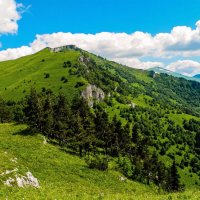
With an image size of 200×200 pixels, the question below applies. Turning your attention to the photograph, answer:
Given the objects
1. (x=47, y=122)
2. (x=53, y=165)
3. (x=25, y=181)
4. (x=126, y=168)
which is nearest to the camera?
(x=25, y=181)

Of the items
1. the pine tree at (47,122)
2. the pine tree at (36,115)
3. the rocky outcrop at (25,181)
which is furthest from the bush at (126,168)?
the rocky outcrop at (25,181)

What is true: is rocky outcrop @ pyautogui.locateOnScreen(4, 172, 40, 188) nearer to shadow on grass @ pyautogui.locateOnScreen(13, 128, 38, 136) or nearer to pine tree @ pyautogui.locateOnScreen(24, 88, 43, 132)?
shadow on grass @ pyautogui.locateOnScreen(13, 128, 38, 136)

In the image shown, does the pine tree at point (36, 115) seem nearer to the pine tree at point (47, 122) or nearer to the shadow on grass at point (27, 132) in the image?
the pine tree at point (47, 122)

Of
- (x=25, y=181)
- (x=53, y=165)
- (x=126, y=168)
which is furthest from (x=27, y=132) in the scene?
(x=25, y=181)

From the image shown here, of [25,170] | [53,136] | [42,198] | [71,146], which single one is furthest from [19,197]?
[53,136]

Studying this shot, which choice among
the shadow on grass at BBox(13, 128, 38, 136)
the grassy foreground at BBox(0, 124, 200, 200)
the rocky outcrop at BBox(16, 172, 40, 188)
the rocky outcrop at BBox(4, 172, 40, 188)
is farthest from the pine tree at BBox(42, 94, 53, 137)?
the rocky outcrop at BBox(4, 172, 40, 188)

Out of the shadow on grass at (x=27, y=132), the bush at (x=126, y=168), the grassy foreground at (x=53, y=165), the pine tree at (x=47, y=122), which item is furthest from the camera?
the bush at (x=126, y=168)

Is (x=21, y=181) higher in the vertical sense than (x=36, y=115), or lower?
lower

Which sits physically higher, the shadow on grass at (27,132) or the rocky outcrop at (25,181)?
the shadow on grass at (27,132)

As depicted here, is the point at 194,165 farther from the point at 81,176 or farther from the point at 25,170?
the point at 25,170

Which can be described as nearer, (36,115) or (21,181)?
(21,181)

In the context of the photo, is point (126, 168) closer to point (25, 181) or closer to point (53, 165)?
point (53, 165)

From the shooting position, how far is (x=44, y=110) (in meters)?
99.1

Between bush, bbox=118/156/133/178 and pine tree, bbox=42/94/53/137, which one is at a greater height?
pine tree, bbox=42/94/53/137
